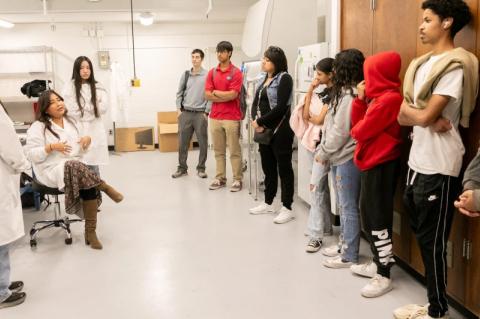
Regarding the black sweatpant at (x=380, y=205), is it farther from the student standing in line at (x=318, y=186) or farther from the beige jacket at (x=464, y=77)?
the student standing in line at (x=318, y=186)

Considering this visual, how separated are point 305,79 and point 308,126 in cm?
71

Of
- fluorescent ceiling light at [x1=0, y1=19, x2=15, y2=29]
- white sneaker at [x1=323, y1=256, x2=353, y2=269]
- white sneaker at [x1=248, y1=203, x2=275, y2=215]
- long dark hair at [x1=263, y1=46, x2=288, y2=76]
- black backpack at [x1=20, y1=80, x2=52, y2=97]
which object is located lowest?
white sneaker at [x1=323, y1=256, x2=353, y2=269]

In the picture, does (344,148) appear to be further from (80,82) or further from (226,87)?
(80,82)

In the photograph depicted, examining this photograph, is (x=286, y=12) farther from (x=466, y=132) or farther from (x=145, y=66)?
(x=145, y=66)

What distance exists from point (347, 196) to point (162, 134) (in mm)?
5655

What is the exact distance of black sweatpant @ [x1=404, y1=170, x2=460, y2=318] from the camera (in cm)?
229

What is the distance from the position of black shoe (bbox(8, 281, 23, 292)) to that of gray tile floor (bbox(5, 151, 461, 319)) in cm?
7

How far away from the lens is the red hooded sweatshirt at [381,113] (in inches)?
103

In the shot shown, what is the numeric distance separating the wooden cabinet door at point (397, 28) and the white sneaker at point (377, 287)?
125cm

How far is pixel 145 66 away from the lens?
8.77 m

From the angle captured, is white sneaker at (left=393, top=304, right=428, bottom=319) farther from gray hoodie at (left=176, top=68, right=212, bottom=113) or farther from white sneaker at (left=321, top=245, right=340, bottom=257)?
gray hoodie at (left=176, top=68, right=212, bottom=113)

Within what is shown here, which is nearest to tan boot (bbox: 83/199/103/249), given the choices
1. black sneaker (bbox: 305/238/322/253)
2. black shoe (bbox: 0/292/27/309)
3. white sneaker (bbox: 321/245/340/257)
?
black shoe (bbox: 0/292/27/309)

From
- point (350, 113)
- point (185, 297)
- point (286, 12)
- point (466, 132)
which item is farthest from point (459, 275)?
point (286, 12)

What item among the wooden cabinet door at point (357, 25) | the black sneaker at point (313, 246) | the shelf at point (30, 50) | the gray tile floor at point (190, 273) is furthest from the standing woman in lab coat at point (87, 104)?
the shelf at point (30, 50)
